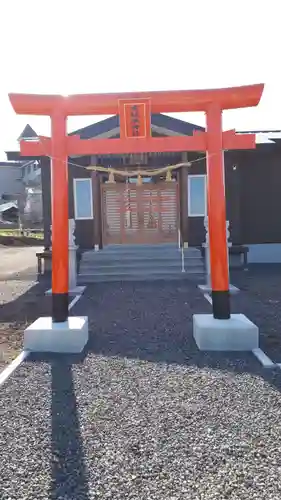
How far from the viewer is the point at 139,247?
13.0 meters

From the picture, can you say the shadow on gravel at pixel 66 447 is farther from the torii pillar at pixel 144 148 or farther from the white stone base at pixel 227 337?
the white stone base at pixel 227 337

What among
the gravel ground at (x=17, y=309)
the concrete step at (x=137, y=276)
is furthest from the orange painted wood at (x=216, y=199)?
the concrete step at (x=137, y=276)

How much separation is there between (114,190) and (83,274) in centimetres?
394

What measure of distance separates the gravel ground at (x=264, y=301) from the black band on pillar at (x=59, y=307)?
2.98 m

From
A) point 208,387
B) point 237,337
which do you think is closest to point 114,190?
point 237,337

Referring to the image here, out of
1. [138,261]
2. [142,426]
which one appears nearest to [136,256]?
[138,261]

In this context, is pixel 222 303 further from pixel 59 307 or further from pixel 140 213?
pixel 140 213

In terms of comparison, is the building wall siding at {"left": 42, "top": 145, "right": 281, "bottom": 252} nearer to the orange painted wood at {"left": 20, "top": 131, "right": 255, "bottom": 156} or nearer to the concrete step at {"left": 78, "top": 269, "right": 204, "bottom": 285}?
the concrete step at {"left": 78, "top": 269, "right": 204, "bottom": 285}

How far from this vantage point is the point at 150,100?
5363 millimetres

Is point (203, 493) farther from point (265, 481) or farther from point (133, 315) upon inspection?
point (133, 315)

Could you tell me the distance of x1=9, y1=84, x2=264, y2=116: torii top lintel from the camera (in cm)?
539

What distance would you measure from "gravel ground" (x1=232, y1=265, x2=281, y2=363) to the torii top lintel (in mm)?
3569

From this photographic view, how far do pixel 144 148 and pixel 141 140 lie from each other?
4.8 inches

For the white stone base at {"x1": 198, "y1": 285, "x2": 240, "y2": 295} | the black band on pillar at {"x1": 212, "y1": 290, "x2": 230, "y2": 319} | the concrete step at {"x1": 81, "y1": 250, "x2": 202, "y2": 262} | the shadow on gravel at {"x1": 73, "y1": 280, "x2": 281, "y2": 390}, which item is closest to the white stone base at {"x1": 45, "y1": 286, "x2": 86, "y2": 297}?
the shadow on gravel at {"x1": 73, "y1": 280, "x2": 281, "y2": 390}
